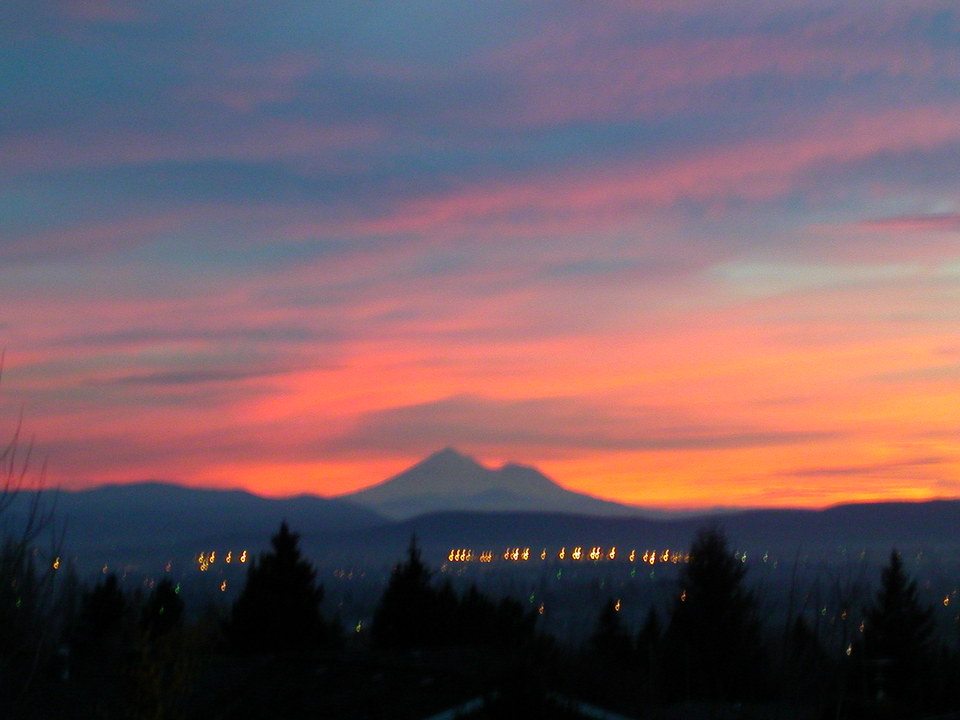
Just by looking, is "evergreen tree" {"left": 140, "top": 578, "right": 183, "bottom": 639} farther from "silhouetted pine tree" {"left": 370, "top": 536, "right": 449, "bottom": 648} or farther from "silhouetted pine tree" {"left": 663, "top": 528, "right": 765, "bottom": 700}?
"silhouetted pine tree" {"left": 663, "top": 528, "right": 765, "bottom": 700}

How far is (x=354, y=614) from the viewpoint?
9975 cm

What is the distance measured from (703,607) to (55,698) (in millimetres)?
25863

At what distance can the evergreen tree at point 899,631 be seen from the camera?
138 ft

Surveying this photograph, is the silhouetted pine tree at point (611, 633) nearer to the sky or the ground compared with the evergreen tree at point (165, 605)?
nearer to the sky

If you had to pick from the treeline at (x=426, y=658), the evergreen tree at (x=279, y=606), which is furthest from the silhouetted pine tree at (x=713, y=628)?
the evergreen tree at (x=279, y=606)

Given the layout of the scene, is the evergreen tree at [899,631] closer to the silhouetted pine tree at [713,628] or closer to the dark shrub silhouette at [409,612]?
the silhouetted pine tree at [713,628]

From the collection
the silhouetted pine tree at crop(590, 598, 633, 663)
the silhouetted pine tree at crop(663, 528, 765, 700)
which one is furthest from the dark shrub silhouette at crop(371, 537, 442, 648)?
the silhouetted pine tree at crop(663, 528, 765, 700)

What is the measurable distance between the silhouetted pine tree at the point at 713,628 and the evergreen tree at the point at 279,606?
565 inches

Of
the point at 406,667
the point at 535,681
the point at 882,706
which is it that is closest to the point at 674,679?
the point at 882,706

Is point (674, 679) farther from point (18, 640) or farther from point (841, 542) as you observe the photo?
point (841, 542)

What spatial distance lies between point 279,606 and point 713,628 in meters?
16.7

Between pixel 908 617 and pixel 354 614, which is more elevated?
pixel 908 617

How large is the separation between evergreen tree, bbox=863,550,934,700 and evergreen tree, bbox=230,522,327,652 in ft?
68.3

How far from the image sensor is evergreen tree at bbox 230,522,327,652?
4847 cm
